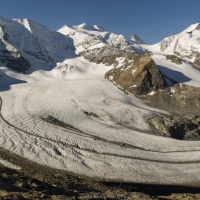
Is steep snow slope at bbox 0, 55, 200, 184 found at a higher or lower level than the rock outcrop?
lower

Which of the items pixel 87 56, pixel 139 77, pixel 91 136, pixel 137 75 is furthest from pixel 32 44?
pixel 91 136

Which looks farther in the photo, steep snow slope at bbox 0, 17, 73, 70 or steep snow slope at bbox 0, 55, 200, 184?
steep snow slope at bbox 0, 17, 73, 70

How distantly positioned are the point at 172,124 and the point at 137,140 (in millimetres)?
19591

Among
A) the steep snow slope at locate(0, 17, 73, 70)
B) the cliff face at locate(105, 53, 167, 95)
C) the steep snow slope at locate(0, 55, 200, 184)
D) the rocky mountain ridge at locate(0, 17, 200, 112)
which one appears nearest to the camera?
the steep snow slope at locate(0, 55, 200, 184)

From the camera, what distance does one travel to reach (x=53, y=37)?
174750 mm

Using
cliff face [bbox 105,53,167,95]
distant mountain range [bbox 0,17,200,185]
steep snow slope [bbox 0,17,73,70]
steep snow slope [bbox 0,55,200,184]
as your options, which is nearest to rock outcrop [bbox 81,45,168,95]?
cliff face [bbox 105,53,167,95]

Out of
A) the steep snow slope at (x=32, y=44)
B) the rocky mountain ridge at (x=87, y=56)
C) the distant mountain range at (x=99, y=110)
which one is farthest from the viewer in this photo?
the steep snow slope at (x=32, y=44)

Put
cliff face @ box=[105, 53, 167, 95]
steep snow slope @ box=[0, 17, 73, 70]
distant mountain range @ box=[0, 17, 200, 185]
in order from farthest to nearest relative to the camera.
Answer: steep snow slope @ box=[0, 17, 73, 70]
cliff face @ box=[105, 53, 167, 95]
distant mountain range @ box=[0, 17, 200, 185]

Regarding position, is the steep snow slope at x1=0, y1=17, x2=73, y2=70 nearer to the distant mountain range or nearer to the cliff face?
the distant mountain range

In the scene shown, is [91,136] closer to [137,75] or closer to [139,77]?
[139,77]

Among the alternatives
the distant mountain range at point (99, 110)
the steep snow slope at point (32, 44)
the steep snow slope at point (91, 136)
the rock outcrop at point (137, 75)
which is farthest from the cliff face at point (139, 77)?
the steep snow slope at point (32, 44)

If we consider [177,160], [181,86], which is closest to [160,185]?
[177,160]

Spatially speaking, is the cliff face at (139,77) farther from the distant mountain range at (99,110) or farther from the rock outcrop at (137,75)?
the distant mountain range at (99,110)

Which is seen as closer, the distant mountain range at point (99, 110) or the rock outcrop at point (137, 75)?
the distant mountain range at point (99, 110)
